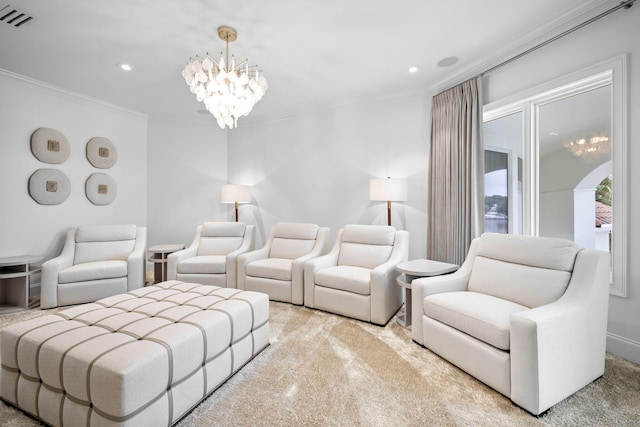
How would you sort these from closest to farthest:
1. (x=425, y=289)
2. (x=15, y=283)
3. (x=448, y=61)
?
(x=425, y=289) → (x=448, y=61) → (x=15, y=283)

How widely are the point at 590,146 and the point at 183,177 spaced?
5160 mm

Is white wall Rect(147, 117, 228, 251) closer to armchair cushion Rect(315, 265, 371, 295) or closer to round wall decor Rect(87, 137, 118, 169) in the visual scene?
round wall decor Rect(87, 137, 118, 169)

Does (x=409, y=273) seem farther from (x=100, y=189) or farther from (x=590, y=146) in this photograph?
(x=100, y=189)

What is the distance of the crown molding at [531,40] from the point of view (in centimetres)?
213

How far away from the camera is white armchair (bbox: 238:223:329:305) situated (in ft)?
10.6

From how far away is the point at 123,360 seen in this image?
1238 mm

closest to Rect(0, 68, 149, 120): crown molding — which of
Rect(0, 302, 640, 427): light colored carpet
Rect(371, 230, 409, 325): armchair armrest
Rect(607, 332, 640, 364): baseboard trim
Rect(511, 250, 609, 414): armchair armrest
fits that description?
Rect(0, 302, 640, 427): light colored carpet

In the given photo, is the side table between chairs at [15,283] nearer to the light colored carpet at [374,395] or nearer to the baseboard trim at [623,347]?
the light colored carpet at [374,395]

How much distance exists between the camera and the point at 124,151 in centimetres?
438

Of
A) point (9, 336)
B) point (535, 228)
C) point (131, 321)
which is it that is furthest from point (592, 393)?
point (9, 336)

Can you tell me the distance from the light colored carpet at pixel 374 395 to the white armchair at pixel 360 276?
0.48m

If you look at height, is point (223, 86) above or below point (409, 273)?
above

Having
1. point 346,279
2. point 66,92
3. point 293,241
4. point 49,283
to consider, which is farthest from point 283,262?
point 66,92

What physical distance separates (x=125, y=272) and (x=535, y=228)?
4.44 m
